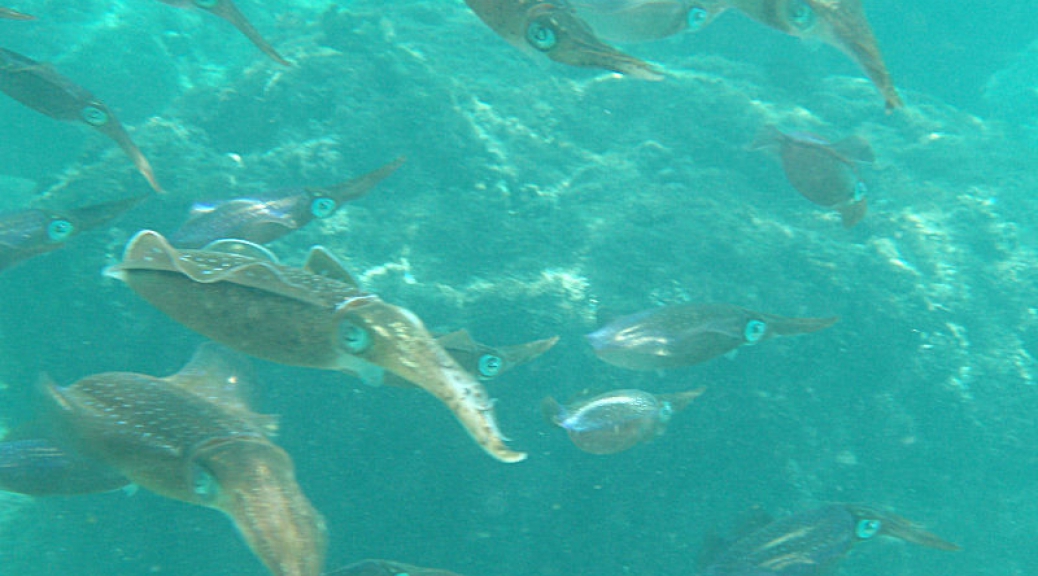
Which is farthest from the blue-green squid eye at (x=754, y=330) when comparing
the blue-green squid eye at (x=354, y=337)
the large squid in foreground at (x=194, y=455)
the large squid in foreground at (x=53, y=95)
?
the large squid in foreground at (x=53, y=95)

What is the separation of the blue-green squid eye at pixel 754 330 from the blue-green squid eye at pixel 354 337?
2906mm

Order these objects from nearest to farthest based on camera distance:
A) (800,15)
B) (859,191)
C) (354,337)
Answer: (354,337) < (800,15) < (859,191)

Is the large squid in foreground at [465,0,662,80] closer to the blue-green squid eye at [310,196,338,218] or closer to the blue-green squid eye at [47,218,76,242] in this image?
the blue-green squid eye at [310,196,338,218]

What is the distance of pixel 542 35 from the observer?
2.69 meters

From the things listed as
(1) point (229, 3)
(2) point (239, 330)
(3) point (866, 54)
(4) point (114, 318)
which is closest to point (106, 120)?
(1) point (229, 3)

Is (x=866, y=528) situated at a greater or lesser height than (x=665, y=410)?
greater

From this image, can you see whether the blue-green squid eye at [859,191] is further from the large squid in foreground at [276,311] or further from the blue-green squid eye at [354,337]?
the blue-green squid eye at [354,337]

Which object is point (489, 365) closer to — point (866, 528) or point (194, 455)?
point (194, 455)

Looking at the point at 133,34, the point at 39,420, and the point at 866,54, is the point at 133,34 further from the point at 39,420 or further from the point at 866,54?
the point at 866,54

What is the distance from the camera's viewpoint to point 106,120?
3.95 metres

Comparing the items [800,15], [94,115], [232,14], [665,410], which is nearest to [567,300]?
[665,410]

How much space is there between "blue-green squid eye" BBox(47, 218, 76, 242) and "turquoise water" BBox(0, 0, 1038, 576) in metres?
1.54

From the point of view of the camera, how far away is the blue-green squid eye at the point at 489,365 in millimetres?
3871

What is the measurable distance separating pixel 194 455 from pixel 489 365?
203cm
